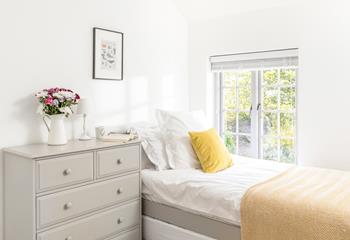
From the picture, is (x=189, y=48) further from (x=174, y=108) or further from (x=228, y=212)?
(x=228, y=212)

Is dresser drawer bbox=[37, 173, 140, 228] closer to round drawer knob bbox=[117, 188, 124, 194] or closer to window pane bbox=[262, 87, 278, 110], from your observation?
round drawer knob bbox=[117, 188, 124, 194]

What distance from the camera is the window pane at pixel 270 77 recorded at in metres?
3.47

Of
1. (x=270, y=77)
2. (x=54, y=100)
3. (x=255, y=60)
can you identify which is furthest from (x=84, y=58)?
(x=270, y=77)

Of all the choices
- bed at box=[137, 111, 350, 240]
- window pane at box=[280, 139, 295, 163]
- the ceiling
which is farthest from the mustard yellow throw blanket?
the ceiling

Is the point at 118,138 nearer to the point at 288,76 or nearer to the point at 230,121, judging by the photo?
the point at 230,121

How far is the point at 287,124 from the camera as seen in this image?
11.2 feet

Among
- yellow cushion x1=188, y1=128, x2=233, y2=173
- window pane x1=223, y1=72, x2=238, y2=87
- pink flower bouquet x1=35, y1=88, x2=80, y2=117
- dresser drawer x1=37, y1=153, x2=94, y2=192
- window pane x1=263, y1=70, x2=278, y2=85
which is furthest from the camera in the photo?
window pane x1=223, y1=72, x2=238, y2=87

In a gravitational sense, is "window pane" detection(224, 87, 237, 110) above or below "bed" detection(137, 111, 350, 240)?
above

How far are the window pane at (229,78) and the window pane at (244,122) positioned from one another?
38 cm

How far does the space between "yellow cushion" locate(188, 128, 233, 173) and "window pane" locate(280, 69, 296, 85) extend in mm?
1104

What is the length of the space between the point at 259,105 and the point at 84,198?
7.17 ft

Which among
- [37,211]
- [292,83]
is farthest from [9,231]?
[292,83]

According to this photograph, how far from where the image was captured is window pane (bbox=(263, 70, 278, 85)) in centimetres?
347

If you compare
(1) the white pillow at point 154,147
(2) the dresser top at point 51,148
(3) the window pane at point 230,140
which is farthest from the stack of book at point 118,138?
(3) the window pane at point 230,140
